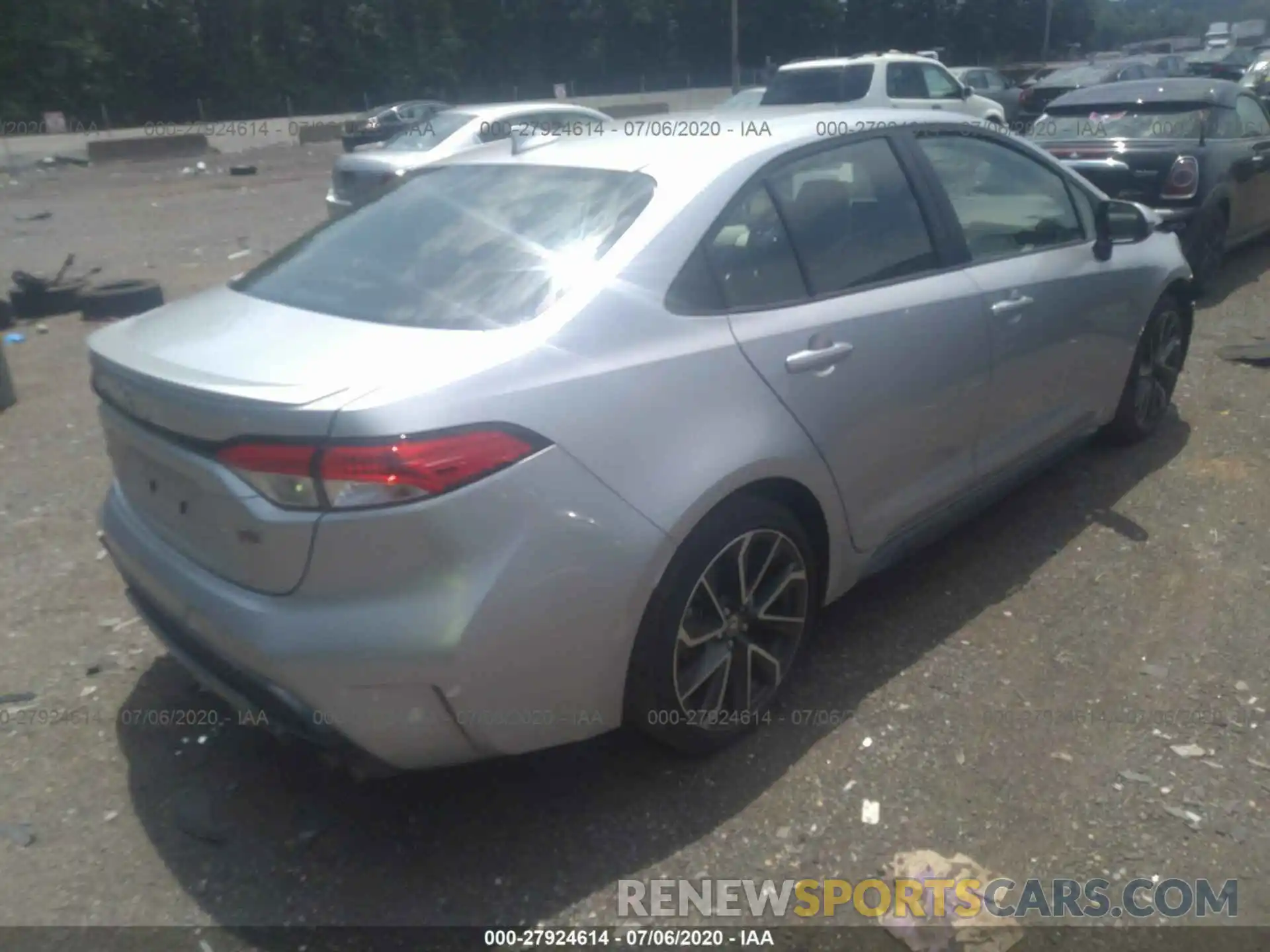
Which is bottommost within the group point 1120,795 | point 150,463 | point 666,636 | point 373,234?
point 1120,795

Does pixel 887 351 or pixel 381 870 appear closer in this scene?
pixel 381 870

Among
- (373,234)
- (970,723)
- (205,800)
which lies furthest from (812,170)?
(205,800)

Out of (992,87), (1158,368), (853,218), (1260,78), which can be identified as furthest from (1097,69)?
(853,218)

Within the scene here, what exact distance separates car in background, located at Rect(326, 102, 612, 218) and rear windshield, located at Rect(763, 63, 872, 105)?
3.15 metres

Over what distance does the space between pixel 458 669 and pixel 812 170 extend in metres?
1.93

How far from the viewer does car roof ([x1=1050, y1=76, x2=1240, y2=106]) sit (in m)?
8.40

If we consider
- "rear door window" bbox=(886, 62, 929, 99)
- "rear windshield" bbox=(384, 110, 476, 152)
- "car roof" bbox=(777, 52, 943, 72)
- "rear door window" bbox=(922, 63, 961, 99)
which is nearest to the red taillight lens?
"rear windshield" bbox=(384, 110, 476, 152)

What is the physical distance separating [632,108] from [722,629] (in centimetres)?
3349

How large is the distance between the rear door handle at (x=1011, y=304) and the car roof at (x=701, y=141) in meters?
0.69

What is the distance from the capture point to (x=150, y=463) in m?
2.79

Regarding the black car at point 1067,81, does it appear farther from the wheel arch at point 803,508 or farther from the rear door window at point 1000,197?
the wheel arch at point 803,508

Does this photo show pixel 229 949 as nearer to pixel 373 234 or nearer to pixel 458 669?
pixel 458 669

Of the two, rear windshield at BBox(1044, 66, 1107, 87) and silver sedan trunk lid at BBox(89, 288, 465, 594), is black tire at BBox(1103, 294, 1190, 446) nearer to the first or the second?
silver sedan trunk lid at BBox(89, 288, 465, 594)

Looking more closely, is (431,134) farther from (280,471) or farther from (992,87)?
(992,87)
